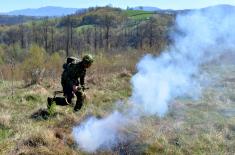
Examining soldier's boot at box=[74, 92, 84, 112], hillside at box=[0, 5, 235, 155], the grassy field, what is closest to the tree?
hillside at box=[0, 5, 235, 155]

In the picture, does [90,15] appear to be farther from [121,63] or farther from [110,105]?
[110,105]

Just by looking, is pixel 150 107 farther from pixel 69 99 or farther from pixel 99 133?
pixel 99 133

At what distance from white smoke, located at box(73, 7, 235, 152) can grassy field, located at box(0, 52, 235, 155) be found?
332mm

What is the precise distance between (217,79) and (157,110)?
18.9ft

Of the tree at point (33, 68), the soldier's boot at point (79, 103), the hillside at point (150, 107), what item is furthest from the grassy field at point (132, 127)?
the tree at point (33, 68)

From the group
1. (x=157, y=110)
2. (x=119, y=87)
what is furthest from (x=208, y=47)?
(x=157, y=110)

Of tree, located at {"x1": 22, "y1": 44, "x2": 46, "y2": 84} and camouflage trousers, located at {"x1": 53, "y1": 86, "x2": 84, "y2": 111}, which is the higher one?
camouflage trousers, located at {"x1": 53, "y1": 86, "x2": 84, "y2": 111}

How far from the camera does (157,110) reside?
1098 centimetres

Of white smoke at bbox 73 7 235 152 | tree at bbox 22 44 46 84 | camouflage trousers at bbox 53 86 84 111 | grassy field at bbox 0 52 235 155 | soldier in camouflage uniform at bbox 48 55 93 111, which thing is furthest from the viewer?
tree at bbox 22 44 46 84

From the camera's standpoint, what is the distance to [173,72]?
12969 millimetres

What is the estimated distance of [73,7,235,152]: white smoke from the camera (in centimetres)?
880

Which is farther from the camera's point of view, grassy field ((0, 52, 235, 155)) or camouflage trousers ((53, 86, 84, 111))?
camouflage trousers ((53, 86, 84, 111))

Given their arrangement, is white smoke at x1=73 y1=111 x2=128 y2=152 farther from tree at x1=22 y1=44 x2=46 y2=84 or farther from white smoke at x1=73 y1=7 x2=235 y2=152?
tree at x1=22 y1=44 x2=46 y2=84

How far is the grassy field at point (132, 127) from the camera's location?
8078 mm
